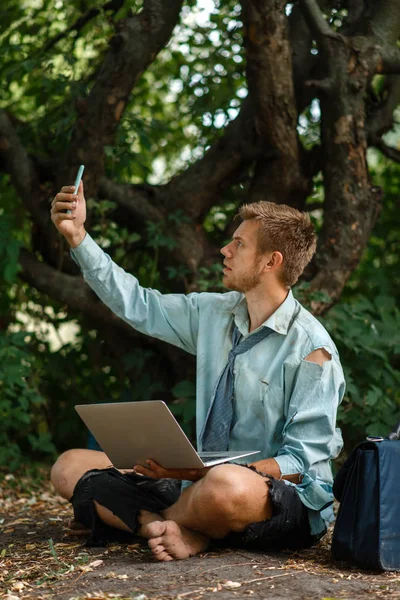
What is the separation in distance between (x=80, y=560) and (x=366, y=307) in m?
2.62

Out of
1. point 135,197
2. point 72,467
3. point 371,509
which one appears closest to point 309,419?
point 371,509

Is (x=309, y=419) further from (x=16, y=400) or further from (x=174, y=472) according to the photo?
(x=16, y=400)

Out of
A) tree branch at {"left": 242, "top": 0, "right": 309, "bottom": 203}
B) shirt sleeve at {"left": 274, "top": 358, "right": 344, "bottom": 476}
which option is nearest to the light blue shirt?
shirt sleeve at {"left": 274, "top": 358, "right": 344, "bottom": 476}

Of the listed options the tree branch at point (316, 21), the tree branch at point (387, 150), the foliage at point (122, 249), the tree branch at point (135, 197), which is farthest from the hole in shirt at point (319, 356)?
the tree branch at point (387, 150)

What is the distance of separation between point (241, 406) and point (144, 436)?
47 centimetres

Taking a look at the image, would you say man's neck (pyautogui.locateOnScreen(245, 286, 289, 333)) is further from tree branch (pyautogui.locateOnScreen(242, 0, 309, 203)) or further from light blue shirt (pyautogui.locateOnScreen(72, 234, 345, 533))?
tree branch (pyautogui.locateOnScreen(242, 0, 309, 203))

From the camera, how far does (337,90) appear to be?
477 cm

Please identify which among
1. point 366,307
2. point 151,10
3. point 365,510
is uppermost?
point 151,10

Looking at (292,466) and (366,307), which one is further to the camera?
(366,307)

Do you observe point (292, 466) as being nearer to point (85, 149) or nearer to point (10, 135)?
point (85, 149)

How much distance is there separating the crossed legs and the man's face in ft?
2.48

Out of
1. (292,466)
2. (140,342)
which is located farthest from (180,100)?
(292,466)

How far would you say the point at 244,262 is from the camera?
3.35 meters

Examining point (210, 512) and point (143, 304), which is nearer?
point (210, 512)
